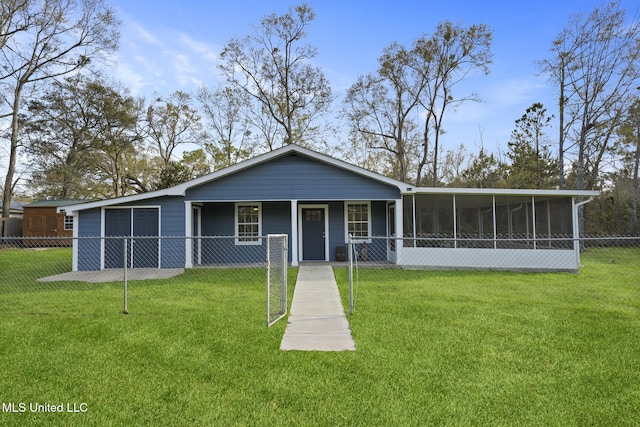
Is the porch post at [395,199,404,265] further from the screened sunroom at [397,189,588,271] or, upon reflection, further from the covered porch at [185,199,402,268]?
the covered porch at [185,199,402,268]

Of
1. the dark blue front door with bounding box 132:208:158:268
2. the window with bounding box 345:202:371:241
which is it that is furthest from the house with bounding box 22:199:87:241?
the window with bounding box 345:202:371:241

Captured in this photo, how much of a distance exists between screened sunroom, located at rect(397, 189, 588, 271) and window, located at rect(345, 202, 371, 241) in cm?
150

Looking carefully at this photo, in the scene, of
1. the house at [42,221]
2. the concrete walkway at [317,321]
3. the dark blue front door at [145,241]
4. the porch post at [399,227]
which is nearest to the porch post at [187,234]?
the dark blue front door at [145,241]

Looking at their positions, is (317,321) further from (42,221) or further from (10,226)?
(10,226)

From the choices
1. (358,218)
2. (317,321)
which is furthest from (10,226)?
(317,321)

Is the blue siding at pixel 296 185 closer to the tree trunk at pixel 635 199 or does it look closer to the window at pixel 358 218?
the window at pixel 358 218

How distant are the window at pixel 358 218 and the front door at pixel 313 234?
38.7 inches

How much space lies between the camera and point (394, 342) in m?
4.51

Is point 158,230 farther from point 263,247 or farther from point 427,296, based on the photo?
point 427,296

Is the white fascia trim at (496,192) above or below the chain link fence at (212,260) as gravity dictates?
above

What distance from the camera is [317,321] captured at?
18.3 ft

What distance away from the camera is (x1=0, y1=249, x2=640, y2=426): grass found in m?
2.93

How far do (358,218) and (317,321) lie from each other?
7.97 metres

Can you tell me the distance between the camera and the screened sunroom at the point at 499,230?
11.3 meters
